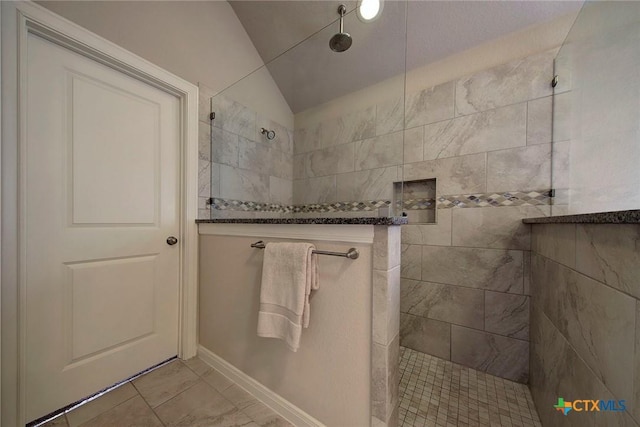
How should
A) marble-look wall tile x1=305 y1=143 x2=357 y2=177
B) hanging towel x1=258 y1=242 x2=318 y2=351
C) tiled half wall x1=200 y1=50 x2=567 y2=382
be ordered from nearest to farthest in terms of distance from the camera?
hanging towel x1=258 y1=242 x2=318 y2=351
tiled half wall x1=200 y1=50 x2=567 y2=382
marble-look wall tile x1=305 y1=143 x2=357 y2=177

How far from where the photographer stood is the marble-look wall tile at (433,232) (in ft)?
5.12

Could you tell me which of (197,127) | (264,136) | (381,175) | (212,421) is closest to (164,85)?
(197,127)

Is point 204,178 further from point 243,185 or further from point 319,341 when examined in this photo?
point 319,341

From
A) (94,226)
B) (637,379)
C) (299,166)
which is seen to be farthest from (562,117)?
(94,226)

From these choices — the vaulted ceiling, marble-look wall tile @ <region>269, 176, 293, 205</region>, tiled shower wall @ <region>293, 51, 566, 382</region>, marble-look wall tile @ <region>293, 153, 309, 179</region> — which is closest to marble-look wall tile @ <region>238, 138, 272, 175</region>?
marble-look wall tile @ <region>269, 176, 293, 205</region>

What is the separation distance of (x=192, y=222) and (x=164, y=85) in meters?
0.92

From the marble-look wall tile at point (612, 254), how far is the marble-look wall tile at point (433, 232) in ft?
2.82

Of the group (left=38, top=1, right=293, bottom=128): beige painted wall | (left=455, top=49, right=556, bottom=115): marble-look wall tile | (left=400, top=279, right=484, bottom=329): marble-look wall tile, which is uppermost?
(left=38, top=1, right=293, bottom=128): beige painted wall

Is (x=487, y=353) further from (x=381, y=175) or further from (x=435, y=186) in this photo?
(x=381, y=175)

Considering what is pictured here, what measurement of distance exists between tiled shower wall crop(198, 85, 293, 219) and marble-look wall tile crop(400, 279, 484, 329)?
1.37 meters

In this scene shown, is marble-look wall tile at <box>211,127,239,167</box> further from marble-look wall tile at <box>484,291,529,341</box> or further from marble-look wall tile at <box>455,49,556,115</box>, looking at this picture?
marble-look wall tile at <box>484,291,529,341</box>

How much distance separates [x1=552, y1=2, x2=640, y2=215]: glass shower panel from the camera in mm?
880

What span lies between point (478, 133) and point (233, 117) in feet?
6.15

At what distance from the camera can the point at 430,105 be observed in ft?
5.34
